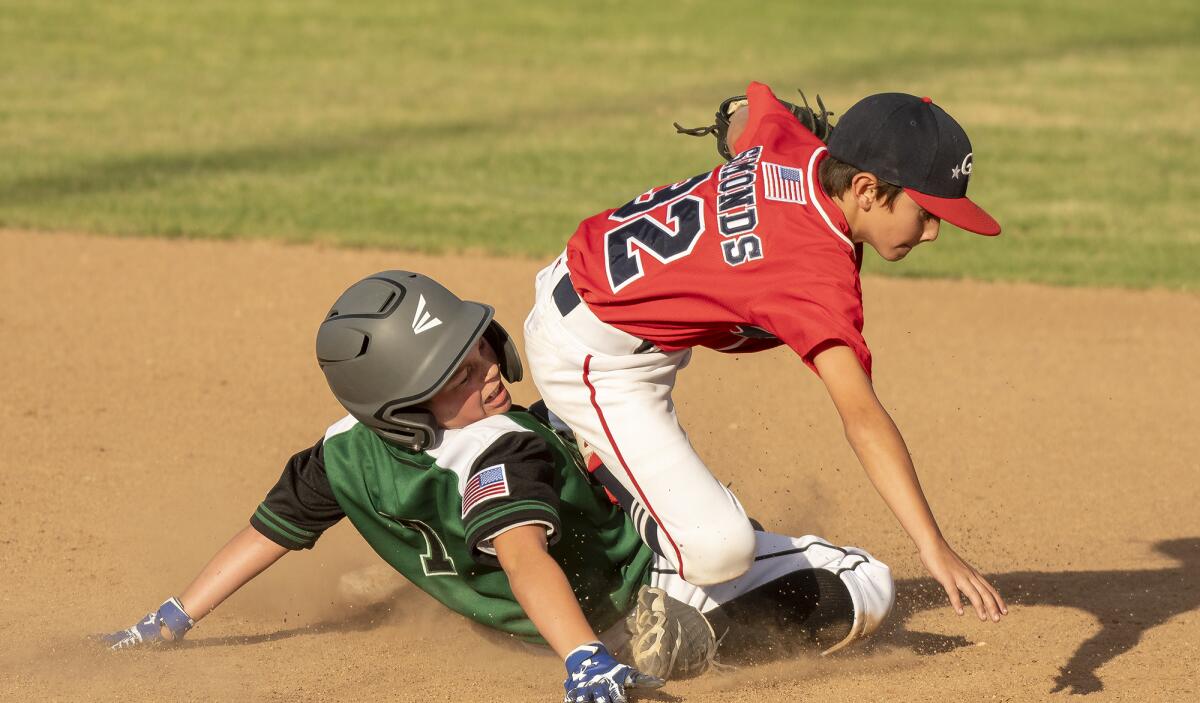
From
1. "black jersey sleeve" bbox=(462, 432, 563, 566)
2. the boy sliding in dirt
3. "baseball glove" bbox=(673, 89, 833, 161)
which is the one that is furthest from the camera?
"baseball glove" bbox=(673, 89, 833, 161)

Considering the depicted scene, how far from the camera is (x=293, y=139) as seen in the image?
1060 centimetres

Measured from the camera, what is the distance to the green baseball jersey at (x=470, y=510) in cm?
344

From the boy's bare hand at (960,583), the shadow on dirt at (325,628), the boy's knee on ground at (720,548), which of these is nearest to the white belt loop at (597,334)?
the boy's knee on ground at (720,548)

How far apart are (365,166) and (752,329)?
6.61m

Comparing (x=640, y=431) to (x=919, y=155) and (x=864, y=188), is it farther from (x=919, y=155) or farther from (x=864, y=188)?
(x=919, y=155)

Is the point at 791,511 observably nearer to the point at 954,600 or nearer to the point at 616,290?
the point at 616,290

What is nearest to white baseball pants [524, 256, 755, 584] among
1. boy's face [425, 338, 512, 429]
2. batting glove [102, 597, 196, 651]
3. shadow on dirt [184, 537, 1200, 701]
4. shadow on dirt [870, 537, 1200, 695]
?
boy's face [425, 338, 512, 429]

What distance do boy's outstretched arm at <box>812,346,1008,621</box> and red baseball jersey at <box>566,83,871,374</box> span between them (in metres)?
0.06

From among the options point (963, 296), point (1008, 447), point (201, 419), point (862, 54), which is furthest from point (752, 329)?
point (862, 54)

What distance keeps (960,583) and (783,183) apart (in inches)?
42.7

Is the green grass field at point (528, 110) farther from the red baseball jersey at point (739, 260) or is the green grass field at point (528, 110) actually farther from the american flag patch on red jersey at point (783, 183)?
the american flag patch on red jersey at point (783, 183)

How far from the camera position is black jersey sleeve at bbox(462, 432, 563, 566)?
11.0ft

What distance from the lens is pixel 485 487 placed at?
342cm

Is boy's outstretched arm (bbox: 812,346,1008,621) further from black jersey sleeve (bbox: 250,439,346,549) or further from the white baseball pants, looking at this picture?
black jersey sleeve (bbox: 250,439,346,549)
